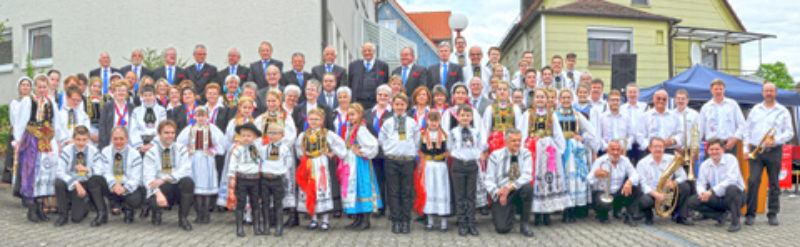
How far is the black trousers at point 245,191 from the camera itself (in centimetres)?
646

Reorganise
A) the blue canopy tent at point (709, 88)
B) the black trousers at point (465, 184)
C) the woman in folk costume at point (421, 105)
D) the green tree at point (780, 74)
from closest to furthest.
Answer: the black trousers at point (465, 184) < the woman in folk costume at point (421, 105) < the blue canopy tent at point (709, 88) < the green tree at point (780, 74)

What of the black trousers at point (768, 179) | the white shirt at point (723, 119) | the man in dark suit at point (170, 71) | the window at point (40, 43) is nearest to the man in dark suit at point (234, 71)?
the man in dark suit at point (170, 71)

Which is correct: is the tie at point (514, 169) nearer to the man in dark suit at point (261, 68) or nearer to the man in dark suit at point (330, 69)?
the man in dark suit at point (330, 69)

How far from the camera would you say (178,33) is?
14.1 metres

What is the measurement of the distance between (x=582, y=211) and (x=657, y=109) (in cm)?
176

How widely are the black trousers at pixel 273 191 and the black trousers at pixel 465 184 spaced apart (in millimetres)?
1811

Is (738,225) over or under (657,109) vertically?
under

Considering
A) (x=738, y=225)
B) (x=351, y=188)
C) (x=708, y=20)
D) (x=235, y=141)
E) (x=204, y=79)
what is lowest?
(x=738, y=225)

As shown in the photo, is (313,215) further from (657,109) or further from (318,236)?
(657,109)

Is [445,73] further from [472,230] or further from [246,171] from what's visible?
[246,171]

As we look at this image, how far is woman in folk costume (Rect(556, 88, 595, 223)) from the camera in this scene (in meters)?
7.49

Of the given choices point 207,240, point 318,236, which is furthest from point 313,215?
point 207,240

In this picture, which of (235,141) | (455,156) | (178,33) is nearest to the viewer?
(455,156)

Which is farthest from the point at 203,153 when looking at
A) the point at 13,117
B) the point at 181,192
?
the point at 13,117
